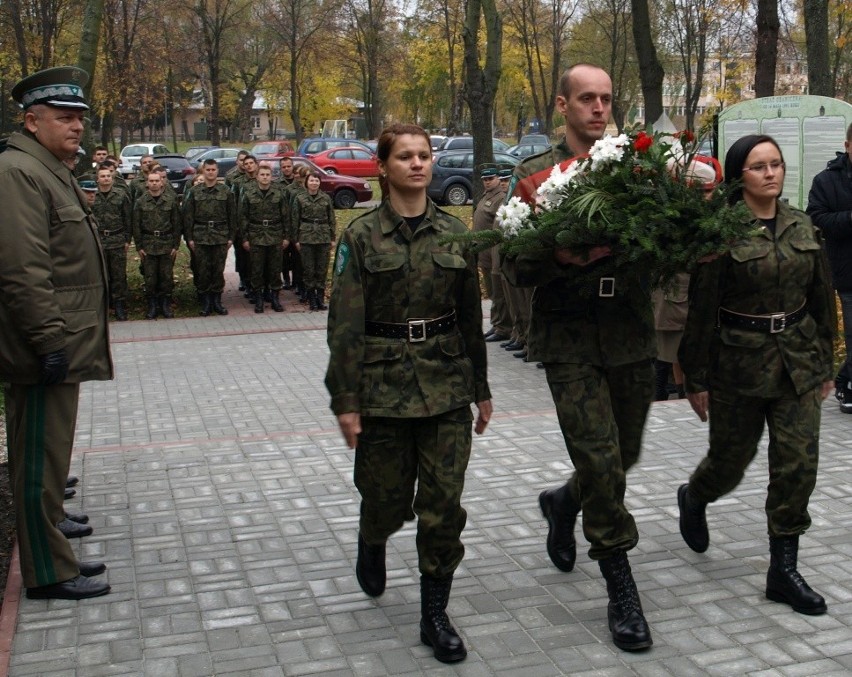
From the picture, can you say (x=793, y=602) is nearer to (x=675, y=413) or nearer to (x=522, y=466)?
(x=522, y=466)

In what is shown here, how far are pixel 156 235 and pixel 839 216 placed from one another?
33.6 ft

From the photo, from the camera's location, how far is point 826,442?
26.8 ft

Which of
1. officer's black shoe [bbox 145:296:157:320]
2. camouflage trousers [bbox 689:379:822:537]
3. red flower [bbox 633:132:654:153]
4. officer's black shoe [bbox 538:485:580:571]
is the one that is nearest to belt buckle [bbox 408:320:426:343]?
red flower [bbox 633:132:654:153]

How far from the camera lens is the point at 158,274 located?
53.5 feet

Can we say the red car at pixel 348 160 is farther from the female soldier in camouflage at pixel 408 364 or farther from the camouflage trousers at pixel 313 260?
the female soldier in camouflage at pixel 408 364

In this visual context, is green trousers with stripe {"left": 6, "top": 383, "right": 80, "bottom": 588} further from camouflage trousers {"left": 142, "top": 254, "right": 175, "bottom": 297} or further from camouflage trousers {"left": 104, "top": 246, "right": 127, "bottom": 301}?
camouflage trousers {"left": 142, "top": 254, "right": 175, "bottom": 297}

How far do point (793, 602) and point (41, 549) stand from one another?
11.2 ft

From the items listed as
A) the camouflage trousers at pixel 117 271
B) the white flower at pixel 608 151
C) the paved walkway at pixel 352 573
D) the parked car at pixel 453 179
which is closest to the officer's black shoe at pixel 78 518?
the paved walkway at pixel 352 573

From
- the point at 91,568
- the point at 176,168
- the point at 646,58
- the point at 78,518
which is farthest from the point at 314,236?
the point at 176,168

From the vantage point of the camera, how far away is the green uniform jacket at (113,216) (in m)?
15.8

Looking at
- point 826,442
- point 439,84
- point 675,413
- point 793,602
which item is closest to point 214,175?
point 675,413

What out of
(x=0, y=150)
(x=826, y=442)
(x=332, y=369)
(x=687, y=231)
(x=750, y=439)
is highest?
(x=0, y=150)

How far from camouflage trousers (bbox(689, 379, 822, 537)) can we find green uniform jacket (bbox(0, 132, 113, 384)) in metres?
2.95

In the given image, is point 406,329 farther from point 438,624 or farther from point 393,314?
point 438,624
